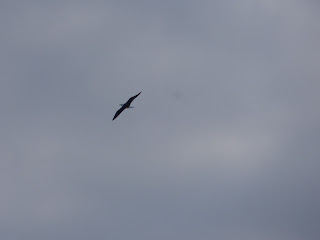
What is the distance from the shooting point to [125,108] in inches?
6447
